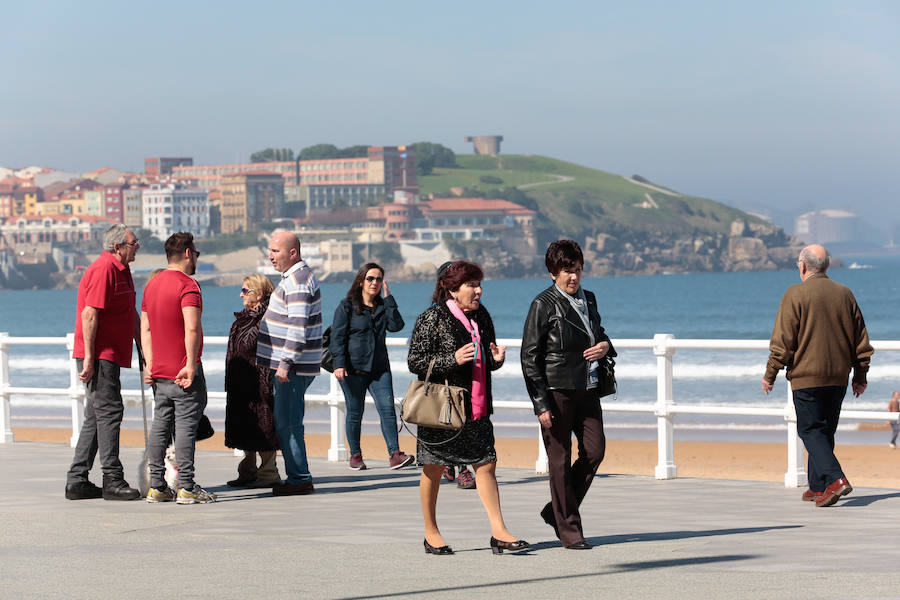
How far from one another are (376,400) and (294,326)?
174 cm

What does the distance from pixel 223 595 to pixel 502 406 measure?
4.87 metres

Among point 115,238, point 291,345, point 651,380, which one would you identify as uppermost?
point 115,238

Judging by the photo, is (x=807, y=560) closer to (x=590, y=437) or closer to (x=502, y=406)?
(x=590, y=437)

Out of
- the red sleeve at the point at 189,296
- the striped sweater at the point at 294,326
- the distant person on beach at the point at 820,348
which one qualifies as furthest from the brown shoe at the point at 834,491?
the red sleeve at the point at 189,296

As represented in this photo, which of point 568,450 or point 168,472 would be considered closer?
point 568,450

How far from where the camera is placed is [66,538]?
743 centimetres

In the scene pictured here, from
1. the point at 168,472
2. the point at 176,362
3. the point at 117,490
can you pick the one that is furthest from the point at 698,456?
the point at 176,362

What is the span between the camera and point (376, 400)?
34.4ft

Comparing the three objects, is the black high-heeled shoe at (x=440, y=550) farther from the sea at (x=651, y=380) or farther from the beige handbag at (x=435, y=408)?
the sea at (x=651, y=380)

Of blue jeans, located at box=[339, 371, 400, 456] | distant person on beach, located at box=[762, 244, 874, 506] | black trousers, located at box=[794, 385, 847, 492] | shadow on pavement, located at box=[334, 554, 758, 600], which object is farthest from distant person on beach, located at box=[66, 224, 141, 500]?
black trousers, located at box=[794, 385, 847, 492]

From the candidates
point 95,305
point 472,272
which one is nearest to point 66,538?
point 95,305

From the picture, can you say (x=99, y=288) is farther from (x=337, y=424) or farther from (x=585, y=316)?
(x=585, y=316)

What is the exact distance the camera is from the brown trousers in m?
6.95

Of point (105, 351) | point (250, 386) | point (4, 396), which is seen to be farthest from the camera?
point (4, 396)
